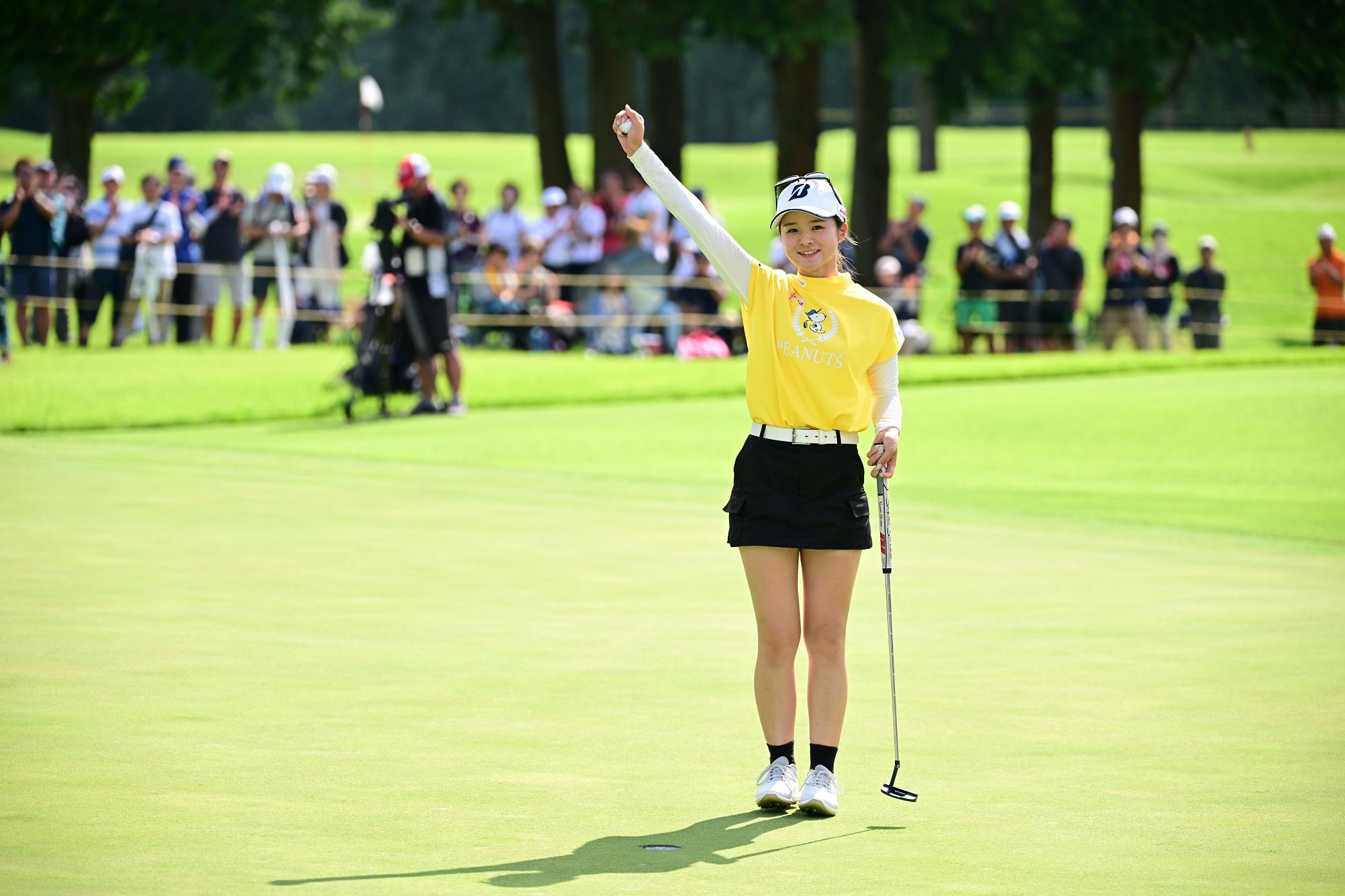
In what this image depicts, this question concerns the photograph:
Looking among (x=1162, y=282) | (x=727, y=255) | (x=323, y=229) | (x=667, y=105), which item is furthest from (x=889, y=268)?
(x=727, y=255)

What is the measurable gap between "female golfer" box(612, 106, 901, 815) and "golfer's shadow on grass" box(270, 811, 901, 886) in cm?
33

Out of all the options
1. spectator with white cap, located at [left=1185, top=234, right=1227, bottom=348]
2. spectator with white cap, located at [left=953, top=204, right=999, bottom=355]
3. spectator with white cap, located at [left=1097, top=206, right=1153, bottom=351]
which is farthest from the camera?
spectator with white cap, located at [left=1185, top=234, right=1227, bottom=348]

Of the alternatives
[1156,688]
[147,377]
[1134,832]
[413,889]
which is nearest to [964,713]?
[1156,688]

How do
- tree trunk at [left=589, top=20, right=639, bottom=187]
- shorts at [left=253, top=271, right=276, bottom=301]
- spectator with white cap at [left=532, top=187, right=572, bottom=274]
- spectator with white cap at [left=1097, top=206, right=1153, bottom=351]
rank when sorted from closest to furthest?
shorts at [left=253, top=271, right=276, bottom=301] → spectator with white cap at [left=532, top=187, right=572, bottom=274] → spectator with white cap at [left=1097, top=206, right=1153, bottom=351] → tree trunk at [left=589, top=20, right=639, bottom=187]

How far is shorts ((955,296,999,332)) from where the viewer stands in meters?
29.3

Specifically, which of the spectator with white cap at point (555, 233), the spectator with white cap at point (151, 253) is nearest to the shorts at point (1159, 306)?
the spectator with white cap at point (555, 233)

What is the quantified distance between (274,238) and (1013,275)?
33.5ft

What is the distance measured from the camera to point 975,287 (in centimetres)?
2919

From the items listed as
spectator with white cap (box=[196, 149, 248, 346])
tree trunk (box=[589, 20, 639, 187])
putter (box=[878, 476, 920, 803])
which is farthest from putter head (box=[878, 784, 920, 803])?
tree trunk (box=[589, 20, 639, 187])

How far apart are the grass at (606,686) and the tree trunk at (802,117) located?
1883 centimetres

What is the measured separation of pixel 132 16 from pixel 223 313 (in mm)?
6398

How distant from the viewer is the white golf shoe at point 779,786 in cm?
646

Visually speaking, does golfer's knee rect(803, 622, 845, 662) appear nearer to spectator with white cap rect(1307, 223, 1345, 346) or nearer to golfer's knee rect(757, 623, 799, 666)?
golfer's knee rect(757, 623, 799, 666)

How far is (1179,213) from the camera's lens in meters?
52.6
